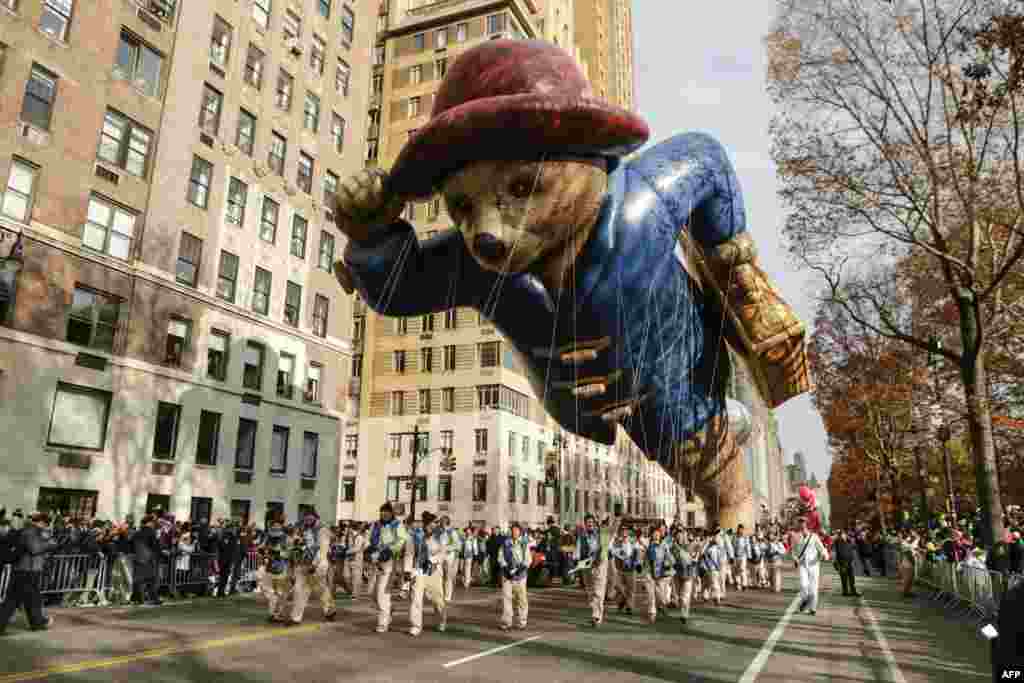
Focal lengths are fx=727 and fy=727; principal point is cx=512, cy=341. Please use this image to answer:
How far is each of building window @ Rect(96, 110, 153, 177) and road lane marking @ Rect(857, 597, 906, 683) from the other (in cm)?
2221

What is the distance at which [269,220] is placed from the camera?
89.1ft

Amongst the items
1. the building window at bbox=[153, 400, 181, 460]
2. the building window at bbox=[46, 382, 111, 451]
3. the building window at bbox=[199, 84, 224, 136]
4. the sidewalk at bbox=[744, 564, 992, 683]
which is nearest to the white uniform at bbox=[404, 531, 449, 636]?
the sidewalk at bbox=[744, 564, 992, 683]

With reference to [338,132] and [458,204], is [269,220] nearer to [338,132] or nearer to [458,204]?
[338,132]

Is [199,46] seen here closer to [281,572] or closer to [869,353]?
[281,572]

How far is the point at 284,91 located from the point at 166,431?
46.4 feet

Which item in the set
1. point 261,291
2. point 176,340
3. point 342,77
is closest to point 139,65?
point 261,291

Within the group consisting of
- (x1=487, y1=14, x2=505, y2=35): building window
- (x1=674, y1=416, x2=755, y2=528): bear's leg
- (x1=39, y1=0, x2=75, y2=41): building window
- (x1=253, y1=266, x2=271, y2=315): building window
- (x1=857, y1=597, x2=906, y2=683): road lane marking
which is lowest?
(x1=857, y1=597, x2=906, y2=683): road lane marking

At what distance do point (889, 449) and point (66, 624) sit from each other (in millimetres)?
33106

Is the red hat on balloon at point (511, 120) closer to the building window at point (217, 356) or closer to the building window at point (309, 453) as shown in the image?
the building window at point (217, 356)

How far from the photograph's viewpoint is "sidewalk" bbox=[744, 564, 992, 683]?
A: 8094 millimetres

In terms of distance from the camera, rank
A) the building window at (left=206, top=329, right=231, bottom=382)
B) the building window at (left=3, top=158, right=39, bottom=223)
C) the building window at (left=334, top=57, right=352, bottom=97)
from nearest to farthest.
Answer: the building window at (left=3, top=158, right=39, bottom=223) → the building window at (left=206, top=329, right=231, bottom=382) → the building window at (left=334, top=57, right=352, bottom=97)

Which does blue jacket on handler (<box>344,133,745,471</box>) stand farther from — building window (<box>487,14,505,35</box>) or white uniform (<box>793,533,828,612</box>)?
building window (<box>487,14,505,35</box>)

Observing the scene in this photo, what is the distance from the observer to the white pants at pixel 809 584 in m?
14.3

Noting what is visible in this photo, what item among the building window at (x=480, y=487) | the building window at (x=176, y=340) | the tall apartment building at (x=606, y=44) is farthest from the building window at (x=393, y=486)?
the tall apartment building at (x=606, y=44)
